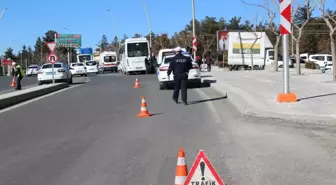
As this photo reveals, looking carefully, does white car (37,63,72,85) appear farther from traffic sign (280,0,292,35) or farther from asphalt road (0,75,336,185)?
traffic sign (280,0,292,35)

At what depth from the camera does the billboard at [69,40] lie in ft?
308

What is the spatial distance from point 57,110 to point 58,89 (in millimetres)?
12328

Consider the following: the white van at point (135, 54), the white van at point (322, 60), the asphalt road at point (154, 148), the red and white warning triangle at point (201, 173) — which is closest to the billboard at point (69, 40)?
the white van at point (135, 54)

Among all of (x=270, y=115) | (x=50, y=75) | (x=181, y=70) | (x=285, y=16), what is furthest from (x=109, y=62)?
(x=270, y=115)

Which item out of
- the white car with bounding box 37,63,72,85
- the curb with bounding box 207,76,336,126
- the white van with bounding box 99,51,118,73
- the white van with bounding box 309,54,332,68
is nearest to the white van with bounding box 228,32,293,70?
the white van with bounding box 309,54,332,68

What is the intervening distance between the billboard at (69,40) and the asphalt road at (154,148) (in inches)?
3222

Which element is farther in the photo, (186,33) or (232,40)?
(186,33)

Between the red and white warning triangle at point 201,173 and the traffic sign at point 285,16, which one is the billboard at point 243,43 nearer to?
the traffic sign at point 285,16

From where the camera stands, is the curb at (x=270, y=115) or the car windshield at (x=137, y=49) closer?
the curb at (x=270, y=115)

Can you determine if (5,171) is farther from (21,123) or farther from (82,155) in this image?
(21,123)

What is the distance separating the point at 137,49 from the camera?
4453 cm

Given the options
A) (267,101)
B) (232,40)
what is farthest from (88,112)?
(232,40)

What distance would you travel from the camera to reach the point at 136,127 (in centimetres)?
1112

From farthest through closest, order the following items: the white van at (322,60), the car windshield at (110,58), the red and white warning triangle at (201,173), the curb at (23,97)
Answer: the car windshield at (110,58)
the white van at (322,60)
the curb at (23,97)
the red and white warning triangle at (201,173)
